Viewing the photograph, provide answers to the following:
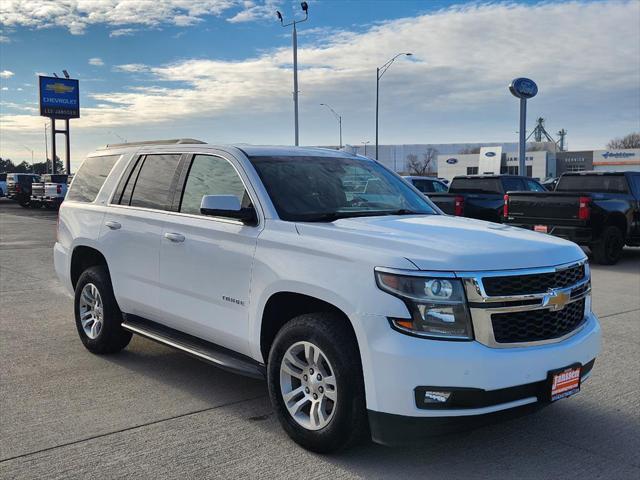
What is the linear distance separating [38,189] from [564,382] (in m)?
33.9

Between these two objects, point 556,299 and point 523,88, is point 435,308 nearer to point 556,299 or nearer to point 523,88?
point 556,299

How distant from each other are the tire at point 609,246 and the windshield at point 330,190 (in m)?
8.78

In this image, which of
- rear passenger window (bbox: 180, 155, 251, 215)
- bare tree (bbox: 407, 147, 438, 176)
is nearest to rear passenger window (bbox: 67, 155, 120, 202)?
rear passenger window (bbox: 180, 155, 251, 215)

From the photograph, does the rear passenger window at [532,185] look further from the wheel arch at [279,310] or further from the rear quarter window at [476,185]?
the wheel arch at [279,310]

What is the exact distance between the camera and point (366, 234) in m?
3.87

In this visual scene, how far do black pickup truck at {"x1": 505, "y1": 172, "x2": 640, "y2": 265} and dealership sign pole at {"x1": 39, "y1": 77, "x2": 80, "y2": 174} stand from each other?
156 feet

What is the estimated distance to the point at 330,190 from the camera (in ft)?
15.8

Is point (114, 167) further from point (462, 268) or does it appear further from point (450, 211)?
point (450, 211)

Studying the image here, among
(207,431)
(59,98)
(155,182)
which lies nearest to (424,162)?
(59,98)

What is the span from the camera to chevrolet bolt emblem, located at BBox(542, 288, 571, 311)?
3703 millimetres

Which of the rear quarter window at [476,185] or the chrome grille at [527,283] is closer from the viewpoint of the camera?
the chrome grille at [527,283]

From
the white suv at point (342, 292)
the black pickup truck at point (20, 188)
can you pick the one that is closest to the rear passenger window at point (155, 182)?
the white suv at point (342, 292)

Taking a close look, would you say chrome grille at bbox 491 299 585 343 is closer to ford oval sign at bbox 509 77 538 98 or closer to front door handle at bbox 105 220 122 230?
front door handle at bbox 105 220 122 230

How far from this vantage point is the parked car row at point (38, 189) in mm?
32719
